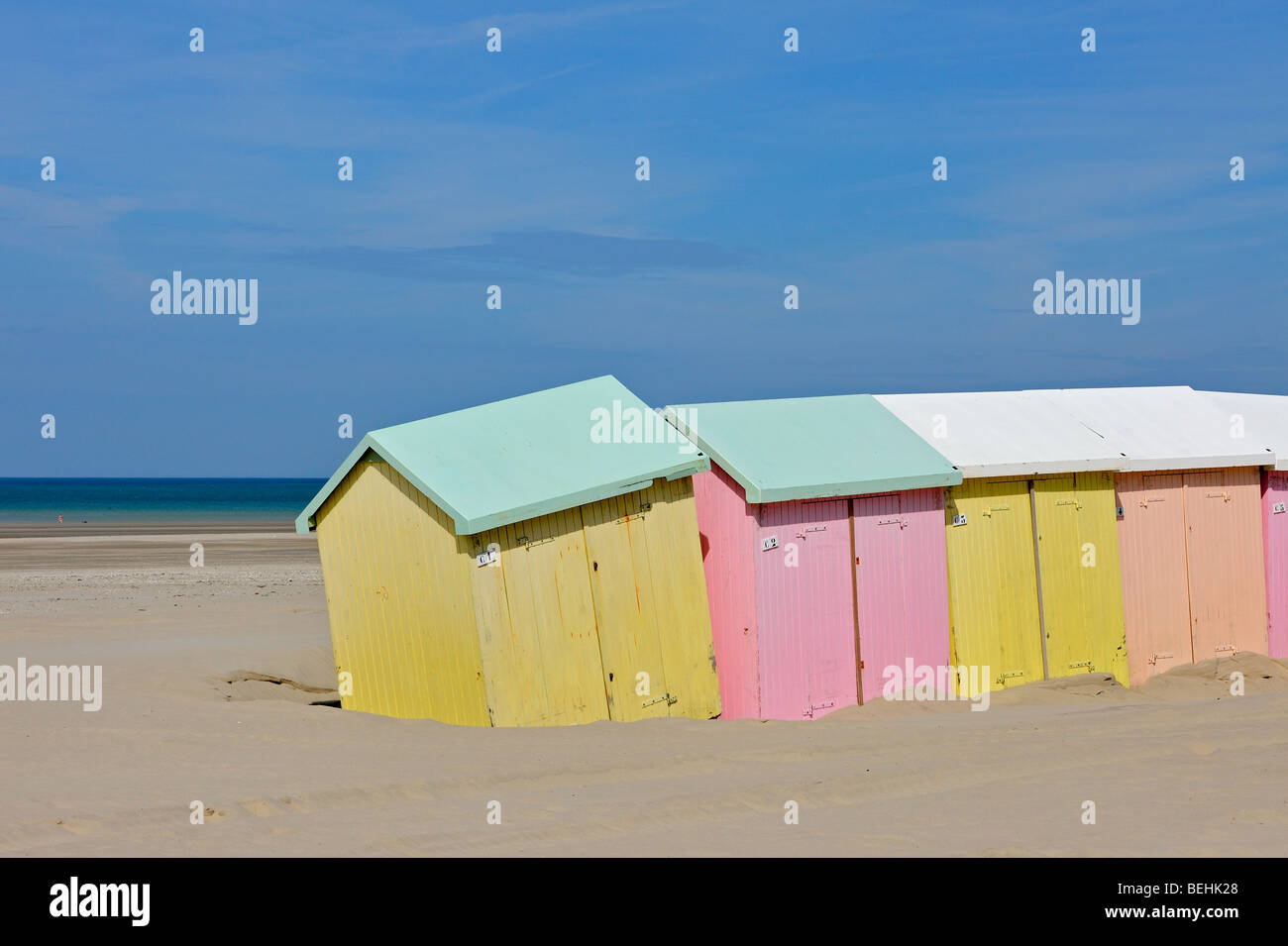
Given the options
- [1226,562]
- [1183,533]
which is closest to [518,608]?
[1183,533]

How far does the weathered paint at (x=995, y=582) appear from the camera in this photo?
13.2 m

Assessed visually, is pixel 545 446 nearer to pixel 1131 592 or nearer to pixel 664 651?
pixel 664 651

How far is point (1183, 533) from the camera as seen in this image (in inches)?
586

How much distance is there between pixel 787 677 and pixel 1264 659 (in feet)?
21.7

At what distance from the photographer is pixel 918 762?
952cm

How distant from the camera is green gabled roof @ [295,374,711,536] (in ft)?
34.4

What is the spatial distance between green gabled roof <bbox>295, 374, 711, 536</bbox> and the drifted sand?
6.16ft

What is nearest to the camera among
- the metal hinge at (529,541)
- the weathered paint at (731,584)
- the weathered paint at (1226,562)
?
the metal hinge at (529,541)

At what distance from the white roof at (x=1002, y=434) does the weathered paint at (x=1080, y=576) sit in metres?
0.26

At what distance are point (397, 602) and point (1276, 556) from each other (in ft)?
36.0

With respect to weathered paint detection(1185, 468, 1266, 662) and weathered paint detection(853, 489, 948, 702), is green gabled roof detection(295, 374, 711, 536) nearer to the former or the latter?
weathered paint detection(853, 489, 948, 702)

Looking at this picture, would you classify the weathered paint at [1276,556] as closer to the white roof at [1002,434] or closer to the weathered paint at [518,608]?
the white roof at [1002,434]

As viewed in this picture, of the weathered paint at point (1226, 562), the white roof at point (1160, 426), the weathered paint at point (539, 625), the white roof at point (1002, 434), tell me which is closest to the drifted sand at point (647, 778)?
the weathered paint at point (539, 625)

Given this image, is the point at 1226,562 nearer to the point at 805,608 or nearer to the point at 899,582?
the point at 899,582
